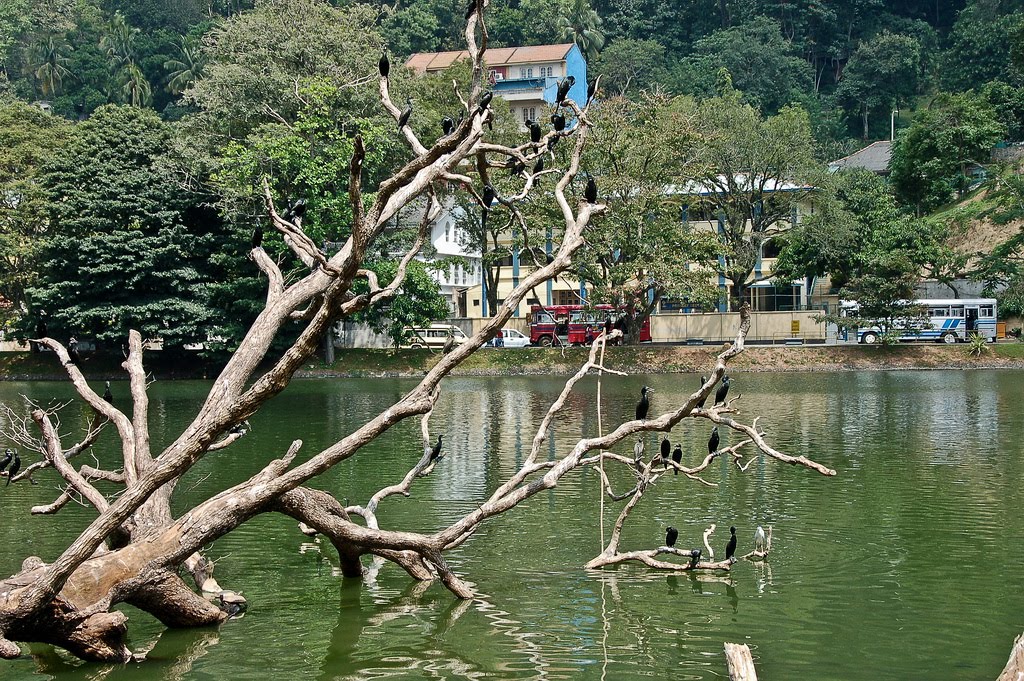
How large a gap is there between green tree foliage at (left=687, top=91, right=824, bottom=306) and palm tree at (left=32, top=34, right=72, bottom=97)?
70.9 meters

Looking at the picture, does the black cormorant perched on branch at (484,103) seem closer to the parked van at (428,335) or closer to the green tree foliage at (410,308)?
the green tree foliage at (410,308)

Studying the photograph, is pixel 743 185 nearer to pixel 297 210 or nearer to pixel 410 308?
pixel 410 308

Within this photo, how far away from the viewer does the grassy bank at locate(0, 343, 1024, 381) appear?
51.5 metres

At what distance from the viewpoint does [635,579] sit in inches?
560

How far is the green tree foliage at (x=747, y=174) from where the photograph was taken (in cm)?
5697

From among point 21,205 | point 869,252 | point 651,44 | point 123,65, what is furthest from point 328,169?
point 123,65

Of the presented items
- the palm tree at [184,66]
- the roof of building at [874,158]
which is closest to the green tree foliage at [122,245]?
the palm tree at [184,66]

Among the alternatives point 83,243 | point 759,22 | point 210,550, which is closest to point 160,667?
point 210,550

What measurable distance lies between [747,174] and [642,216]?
964 cm

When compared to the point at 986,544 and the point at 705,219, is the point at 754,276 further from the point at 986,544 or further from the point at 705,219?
the point at 986,544

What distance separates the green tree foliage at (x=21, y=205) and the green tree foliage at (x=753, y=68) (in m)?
56.9

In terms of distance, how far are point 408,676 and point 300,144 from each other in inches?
1581

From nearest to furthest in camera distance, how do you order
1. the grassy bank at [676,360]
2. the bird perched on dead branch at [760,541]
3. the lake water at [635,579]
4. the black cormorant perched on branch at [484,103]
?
the black cormorant perched on branch at [484,103]
the lake water at [635,579]
the bird perched on dead branch at [760,541]
the grassy bank at [676,360]

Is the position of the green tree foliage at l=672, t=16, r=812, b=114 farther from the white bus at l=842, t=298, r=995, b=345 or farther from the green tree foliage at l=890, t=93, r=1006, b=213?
the white bus at l=842, t=298, r=995, b=345
